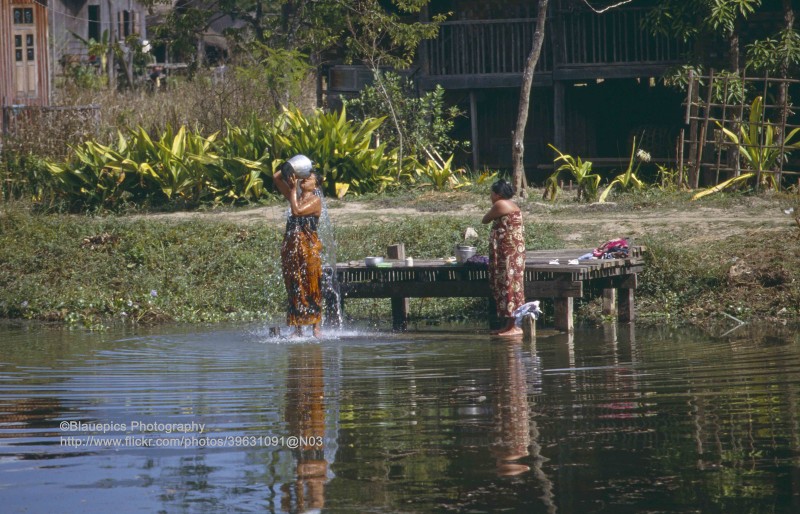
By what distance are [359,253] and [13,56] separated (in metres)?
11.8

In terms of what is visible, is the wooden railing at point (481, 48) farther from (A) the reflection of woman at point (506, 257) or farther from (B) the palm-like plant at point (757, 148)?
(A) the reflection of woman at point (506, 257)

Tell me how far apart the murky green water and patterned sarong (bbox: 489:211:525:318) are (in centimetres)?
79

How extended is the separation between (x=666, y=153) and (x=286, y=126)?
7.54 meters

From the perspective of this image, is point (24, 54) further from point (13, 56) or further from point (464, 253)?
point (464, 253)

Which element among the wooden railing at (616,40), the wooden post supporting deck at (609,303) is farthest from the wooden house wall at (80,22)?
the wooden post supporting deck at (609,303)

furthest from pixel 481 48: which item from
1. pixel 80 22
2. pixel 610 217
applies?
pixel 80 22

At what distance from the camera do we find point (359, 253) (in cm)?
1689

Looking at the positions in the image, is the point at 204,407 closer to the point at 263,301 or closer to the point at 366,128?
the point at 263,301

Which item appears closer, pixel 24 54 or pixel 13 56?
pixel 13 56

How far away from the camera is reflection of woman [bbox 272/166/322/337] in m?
12.5

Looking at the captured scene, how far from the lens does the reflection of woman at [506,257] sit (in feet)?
40.8

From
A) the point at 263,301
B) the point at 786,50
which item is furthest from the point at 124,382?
the point at 786,50

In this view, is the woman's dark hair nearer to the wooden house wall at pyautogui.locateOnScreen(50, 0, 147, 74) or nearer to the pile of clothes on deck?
the pile of clothes on deck

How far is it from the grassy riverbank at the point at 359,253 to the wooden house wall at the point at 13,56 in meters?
6.56
